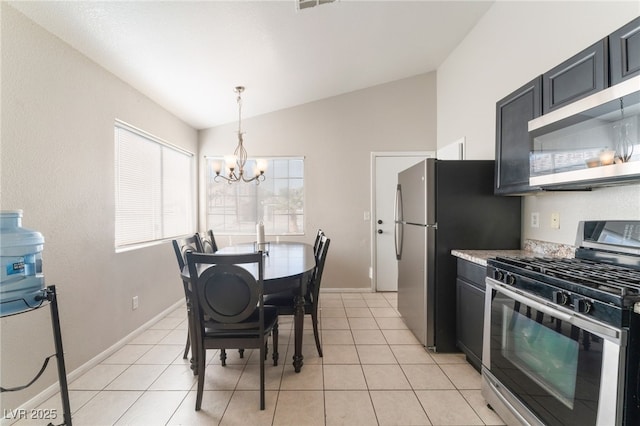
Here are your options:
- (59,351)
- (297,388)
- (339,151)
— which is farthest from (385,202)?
(59,351)

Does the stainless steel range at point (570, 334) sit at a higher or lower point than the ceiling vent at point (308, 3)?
lower

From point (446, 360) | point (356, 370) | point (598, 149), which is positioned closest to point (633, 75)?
point (598, 149)

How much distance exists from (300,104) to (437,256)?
9.73ft

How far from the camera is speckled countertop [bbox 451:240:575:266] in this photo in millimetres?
1897

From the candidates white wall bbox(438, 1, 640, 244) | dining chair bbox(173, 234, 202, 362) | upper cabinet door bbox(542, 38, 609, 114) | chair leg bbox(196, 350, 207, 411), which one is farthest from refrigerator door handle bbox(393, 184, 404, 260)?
chair leg bbox(196, 350, 207, 411)

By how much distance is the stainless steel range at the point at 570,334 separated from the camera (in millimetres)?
996

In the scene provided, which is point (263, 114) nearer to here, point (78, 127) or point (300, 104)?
point (300, 104)

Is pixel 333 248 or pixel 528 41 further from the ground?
pixel 528 41

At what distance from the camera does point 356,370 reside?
215 centimetres

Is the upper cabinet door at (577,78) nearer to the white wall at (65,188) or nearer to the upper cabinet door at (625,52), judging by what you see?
the upper cabinet door at (625,52)

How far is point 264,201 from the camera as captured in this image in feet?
13.9

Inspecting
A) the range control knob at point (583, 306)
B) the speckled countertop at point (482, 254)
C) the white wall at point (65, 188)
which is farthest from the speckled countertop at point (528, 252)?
the white wall at point (65, 188)

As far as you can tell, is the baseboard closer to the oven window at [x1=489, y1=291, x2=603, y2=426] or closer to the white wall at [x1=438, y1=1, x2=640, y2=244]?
the oven window at [x1=489, y1=291, x2=603, y2=426]

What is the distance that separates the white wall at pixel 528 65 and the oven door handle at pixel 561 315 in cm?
77
